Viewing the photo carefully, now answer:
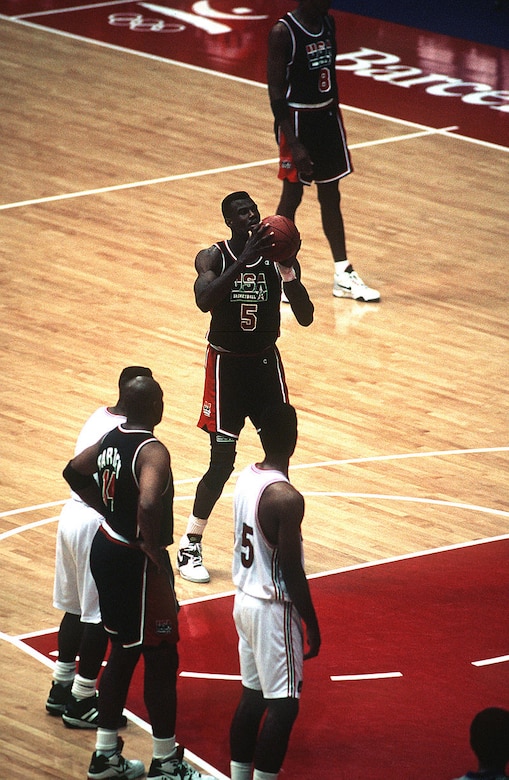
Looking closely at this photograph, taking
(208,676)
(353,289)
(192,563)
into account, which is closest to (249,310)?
(192,563)

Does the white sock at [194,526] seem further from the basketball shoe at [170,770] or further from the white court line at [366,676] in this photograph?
the basketball shoe at [170,770]

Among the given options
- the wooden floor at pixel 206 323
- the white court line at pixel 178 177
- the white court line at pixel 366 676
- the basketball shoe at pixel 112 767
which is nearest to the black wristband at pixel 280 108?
the wooden floor at pixel 206 323

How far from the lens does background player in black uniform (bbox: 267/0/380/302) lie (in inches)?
436

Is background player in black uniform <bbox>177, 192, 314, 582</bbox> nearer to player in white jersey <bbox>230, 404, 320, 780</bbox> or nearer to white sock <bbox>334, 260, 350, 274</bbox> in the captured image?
player in white jersey <bbox>230, 404, 320, 780</bbox>

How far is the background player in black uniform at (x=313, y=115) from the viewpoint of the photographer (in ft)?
36.4

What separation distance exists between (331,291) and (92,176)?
330 cm

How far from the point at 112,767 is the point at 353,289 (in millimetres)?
6360

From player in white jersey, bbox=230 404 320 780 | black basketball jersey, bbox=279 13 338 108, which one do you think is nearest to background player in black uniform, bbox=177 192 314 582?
player in white jersey, bbox=230 404 320 780

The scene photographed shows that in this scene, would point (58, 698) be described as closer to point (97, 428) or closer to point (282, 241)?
point (97, 428)

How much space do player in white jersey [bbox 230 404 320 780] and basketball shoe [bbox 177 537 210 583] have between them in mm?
2020

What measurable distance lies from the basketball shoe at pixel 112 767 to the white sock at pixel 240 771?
456 mm

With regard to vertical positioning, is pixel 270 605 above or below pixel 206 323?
above

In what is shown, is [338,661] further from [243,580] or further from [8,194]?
[8,194]

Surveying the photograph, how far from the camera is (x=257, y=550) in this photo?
5.53 metres
